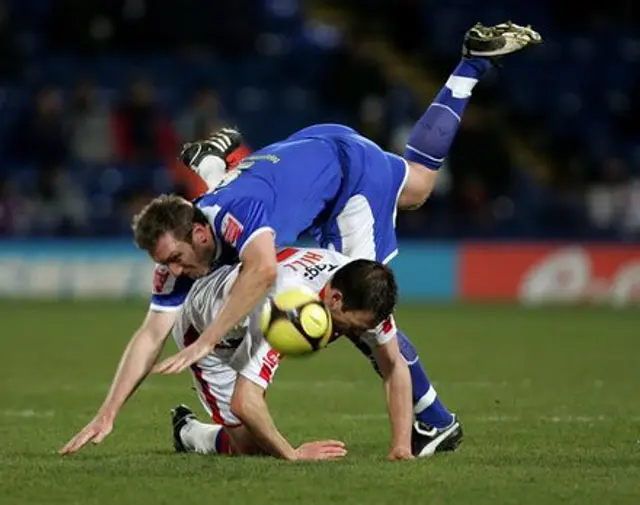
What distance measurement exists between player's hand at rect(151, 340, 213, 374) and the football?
33 centimetres

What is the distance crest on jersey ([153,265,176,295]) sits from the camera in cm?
786

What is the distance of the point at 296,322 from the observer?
23.4 feet

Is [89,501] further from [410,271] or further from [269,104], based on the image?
[269,104]

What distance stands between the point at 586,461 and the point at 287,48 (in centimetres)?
1524

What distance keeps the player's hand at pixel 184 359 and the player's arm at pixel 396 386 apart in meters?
1.02

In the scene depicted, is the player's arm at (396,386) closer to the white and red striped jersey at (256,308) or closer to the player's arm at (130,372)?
the white and red striped jersey at (256,308)

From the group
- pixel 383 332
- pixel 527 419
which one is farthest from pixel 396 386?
pixel 527 419

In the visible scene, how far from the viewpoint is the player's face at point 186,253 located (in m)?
7.42

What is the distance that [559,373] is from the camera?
1235 centimetres

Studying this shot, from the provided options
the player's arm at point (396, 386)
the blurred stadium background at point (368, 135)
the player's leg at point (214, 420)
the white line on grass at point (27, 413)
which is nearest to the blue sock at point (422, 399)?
the player's arm at point (396, 386)

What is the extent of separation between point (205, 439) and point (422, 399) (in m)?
1.09

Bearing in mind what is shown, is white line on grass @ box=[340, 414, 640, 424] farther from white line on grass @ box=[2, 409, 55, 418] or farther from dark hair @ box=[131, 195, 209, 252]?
dark hair @ box=[131, 195, 209, 252]

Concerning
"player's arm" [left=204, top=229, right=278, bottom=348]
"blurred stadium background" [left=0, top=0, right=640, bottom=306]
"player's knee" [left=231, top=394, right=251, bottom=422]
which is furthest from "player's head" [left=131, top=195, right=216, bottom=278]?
"blurred stadium background" [left=0, top=0, right=640, bottom=306]

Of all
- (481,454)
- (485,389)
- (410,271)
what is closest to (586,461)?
(481,454)
